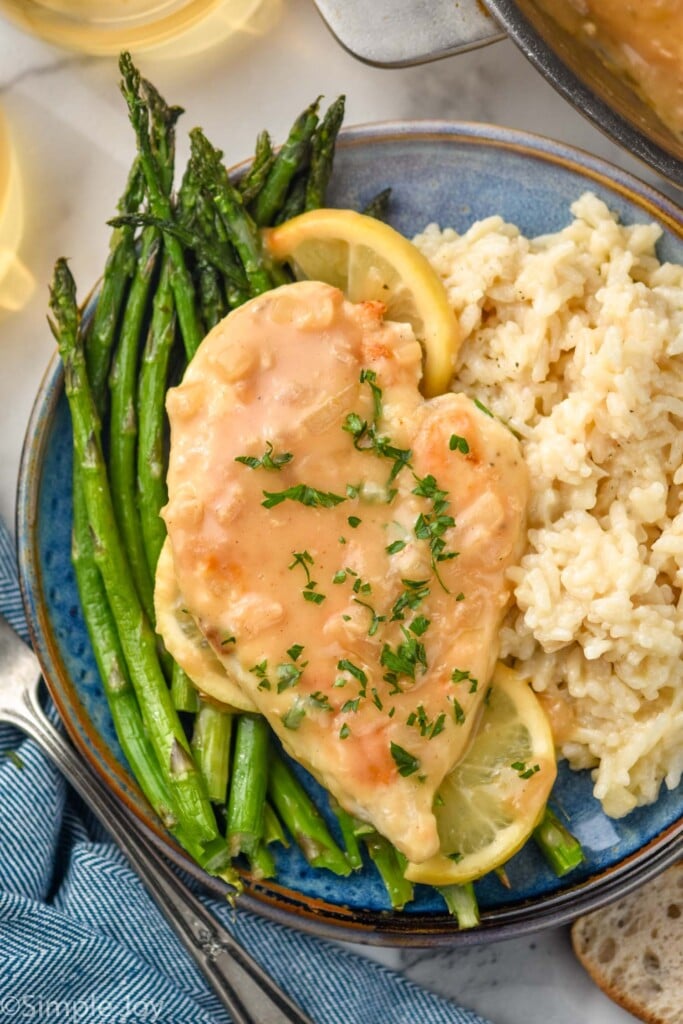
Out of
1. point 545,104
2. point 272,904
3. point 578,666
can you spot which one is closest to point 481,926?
point 272,904

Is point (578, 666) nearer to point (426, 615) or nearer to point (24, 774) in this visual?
point (426, 615)

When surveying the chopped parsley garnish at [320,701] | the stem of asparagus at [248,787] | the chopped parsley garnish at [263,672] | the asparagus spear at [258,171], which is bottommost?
the stem of asparagus at [248,787]

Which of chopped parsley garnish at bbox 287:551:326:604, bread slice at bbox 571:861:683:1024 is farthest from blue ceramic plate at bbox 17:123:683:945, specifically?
chopped parsley garnish at bbox 287:551:326:604

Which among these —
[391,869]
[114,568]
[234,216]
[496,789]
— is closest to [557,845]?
[496,789]

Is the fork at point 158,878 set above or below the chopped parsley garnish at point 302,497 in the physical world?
below

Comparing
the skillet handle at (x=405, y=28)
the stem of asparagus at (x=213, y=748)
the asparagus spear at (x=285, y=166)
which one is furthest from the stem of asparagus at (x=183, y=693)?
the skillet handle at (x=405, y=28)

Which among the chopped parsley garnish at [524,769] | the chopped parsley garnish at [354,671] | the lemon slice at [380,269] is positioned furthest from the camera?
the lemon slice at [380,269]

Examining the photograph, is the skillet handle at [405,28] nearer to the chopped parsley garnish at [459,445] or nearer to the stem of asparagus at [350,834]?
the chopped parsley garnish at [459,445]
